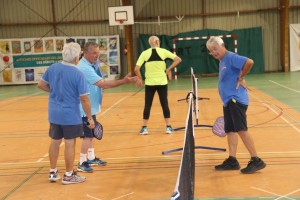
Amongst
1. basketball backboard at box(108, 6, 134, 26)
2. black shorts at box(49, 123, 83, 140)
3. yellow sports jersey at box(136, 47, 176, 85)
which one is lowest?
black shorts at box(49, 123, 83, 140)

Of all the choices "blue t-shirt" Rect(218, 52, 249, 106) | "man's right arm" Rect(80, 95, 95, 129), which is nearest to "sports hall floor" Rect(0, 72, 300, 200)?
"man's right arm" Rect(80, 95, 95, 129)

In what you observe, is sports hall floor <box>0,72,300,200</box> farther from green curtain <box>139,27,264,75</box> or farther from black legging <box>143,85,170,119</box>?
green curtain <box>139,27,264,75</box>

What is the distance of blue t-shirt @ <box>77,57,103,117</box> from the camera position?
17.6ft

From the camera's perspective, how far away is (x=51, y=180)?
5.32m

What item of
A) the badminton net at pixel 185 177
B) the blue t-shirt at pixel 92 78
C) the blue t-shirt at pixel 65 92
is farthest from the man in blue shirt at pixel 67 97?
the badminton net at pixel 185 177

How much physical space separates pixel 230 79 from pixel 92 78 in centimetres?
181

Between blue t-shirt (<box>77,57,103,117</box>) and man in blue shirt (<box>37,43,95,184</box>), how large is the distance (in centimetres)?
39

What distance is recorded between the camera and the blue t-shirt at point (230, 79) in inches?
203

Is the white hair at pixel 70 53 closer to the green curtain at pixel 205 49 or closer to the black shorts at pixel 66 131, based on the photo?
the black shorts at pixel 66 131

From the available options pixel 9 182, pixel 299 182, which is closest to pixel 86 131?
pixel 9 182

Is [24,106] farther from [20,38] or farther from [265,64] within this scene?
[265,64]

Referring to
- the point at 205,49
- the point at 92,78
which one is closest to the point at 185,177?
the point at 92,78

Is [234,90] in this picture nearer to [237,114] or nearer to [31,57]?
[237,114]

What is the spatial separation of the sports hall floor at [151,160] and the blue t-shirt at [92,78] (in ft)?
3.15
